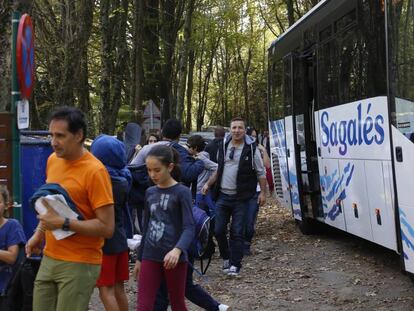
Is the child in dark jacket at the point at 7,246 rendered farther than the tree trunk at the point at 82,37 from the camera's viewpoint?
No

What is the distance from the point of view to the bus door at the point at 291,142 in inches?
451

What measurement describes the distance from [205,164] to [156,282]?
3.68 meters

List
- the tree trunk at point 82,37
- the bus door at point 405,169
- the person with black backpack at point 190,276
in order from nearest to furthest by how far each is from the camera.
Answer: the person with black backpack at point 190,276, the bus door at point 405,169, the tree trunk at point 82,37

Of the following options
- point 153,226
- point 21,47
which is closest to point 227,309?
point 153,226

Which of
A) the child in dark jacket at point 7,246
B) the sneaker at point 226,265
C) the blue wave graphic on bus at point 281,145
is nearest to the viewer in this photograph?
the child in dark jacket at point 7,246

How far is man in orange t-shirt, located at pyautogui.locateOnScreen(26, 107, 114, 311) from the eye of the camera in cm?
387

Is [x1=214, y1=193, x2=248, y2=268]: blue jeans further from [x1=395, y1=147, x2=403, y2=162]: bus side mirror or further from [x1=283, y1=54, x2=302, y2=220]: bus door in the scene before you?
[x1=283, y1=54, x2=302, y2=220]: bus door

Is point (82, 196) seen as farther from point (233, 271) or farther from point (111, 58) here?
point (111, 58)

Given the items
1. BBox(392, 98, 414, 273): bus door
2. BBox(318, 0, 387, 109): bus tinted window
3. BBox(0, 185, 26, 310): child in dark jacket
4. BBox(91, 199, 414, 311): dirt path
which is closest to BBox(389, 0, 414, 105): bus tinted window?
BBox(392, 98, 414, 273): bus door

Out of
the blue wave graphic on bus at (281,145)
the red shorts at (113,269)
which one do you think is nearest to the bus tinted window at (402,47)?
the red shorts at (113,269)

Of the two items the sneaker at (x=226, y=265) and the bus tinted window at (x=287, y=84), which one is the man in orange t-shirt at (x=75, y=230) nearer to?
the sneaker at (x=226, y=265)

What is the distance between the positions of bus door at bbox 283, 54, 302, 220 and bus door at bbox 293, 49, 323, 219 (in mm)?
150

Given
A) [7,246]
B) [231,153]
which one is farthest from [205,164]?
[7,246]

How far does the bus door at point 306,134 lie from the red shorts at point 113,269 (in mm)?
5728
